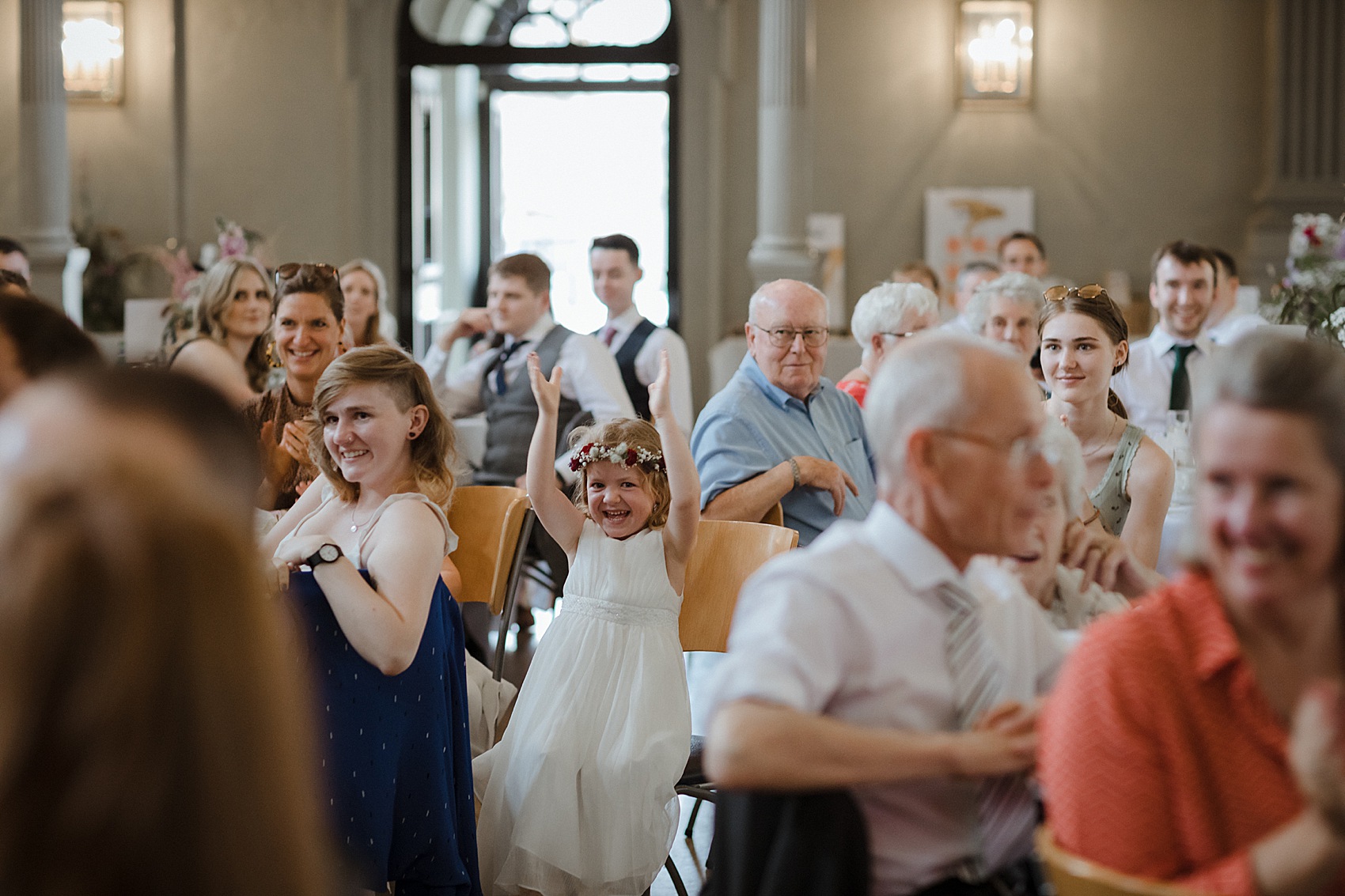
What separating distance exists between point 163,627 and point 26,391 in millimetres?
303

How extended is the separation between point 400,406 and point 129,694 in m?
1.98

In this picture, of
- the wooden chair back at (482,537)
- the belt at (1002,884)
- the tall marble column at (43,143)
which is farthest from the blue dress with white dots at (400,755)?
the tall marble column at (43,143)

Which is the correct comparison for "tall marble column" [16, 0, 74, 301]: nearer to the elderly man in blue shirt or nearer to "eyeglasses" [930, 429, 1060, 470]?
the elderly man in blue shirt

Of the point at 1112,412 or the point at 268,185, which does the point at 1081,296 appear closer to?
the point at 1112,412

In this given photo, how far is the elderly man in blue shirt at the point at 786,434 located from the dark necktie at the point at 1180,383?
64.3 inches

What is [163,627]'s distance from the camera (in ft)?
3.08

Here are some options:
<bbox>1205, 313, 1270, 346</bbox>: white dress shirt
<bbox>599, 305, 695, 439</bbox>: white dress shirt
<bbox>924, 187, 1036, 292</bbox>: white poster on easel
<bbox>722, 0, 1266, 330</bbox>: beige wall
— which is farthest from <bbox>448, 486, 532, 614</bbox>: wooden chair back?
<bbox>924, 187, 1036, 292</bbox>: white poster on easel

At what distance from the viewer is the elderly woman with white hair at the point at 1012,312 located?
15.7 feet

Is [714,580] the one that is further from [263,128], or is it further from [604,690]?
[263,128]

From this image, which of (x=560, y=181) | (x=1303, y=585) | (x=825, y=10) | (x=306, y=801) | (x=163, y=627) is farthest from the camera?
(x=560, y=181)

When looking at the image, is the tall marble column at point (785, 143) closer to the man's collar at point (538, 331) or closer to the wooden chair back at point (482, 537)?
the man's collar at point (538, 331)

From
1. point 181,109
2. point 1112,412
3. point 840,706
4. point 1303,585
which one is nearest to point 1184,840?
point 1303,585

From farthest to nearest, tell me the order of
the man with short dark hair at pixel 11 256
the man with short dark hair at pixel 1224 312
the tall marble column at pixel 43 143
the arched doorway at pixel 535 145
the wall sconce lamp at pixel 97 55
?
the wall sconce lamp at pixel 97 55
the arched doorway at pixel 535 145
the tall marble column at pixel 43 143
the man with short dark hair at pixel 11 256
the man with short dark hair at pixel 1224 312

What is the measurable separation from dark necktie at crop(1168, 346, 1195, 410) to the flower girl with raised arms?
276 cm
